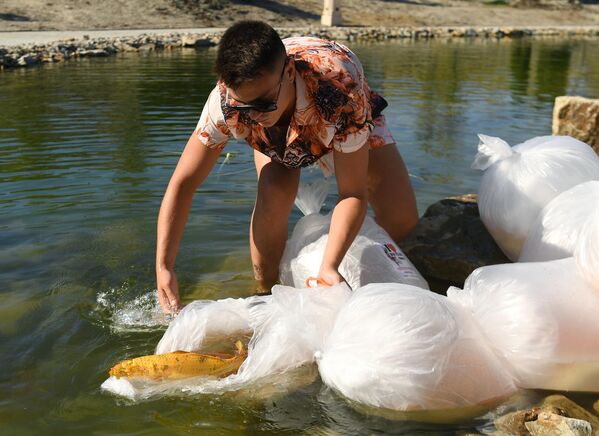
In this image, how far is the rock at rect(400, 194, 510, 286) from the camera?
3580mm

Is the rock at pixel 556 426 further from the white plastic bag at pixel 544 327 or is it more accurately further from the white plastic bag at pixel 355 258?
the white plastic bag at pixel 355 258

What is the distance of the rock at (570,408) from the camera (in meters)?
2.28

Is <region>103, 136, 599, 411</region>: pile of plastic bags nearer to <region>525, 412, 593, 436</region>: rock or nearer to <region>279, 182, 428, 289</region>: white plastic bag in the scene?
<region>525, 412, 593, 436</region>: rock

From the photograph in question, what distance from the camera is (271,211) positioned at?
3.27 m

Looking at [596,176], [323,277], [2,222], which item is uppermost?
[596,176]

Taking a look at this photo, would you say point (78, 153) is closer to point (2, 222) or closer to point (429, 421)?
point (2, 222)

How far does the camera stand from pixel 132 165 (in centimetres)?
573

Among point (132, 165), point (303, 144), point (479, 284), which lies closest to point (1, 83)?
point (132, 165)

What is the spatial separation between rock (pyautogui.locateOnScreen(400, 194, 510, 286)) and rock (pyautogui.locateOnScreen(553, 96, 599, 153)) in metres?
1.28

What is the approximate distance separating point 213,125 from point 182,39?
47.2ft

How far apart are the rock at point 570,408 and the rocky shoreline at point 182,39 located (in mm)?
11267

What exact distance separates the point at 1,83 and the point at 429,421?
9367 mm

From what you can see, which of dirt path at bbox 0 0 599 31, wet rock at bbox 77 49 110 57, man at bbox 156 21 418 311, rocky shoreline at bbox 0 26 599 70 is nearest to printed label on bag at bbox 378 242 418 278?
man at bbox 156 21 418 311

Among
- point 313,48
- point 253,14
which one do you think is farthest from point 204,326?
point 253,14
